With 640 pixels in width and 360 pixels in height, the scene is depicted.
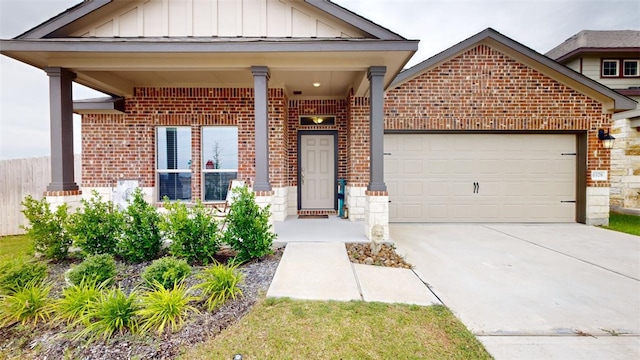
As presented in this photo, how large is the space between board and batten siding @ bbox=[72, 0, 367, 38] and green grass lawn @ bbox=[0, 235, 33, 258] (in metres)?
3.92

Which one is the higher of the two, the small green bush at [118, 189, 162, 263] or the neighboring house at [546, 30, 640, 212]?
the neighboring house at [546, 30, 640, 212]

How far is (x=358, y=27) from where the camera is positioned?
15.7ft

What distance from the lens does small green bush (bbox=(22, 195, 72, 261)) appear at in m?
4.08

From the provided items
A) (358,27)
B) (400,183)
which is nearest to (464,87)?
(400,183)

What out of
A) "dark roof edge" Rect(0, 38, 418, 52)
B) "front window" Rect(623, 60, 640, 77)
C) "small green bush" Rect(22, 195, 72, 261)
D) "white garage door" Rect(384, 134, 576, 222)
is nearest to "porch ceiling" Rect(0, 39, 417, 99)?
"dark roof edge" Rect(0, 38, 418, 52)

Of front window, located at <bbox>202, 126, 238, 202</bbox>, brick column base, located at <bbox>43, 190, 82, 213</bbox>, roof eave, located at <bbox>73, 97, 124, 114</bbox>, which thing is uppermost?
roof eave, located at <bbox>73, 97, 124, 114</bbox>

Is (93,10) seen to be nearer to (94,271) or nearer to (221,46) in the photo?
(221,46)

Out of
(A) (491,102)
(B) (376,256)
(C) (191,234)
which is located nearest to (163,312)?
(C) (191,234)

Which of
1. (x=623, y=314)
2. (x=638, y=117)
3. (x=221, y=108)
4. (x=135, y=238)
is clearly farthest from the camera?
(x=638, y=117)

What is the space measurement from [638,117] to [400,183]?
7.20 meters

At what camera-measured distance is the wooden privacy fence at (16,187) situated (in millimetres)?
6758

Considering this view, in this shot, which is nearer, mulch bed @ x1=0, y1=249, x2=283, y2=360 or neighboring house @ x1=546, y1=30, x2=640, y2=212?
mulch bed @ x1=0, y1=249, x2=283, y2=360

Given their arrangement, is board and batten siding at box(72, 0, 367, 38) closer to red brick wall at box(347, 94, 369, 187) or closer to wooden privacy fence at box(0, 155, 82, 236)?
red brick wall at box(347, 94, 369, 187)

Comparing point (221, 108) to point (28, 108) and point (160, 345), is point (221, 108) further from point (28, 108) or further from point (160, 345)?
point (28, 108)
